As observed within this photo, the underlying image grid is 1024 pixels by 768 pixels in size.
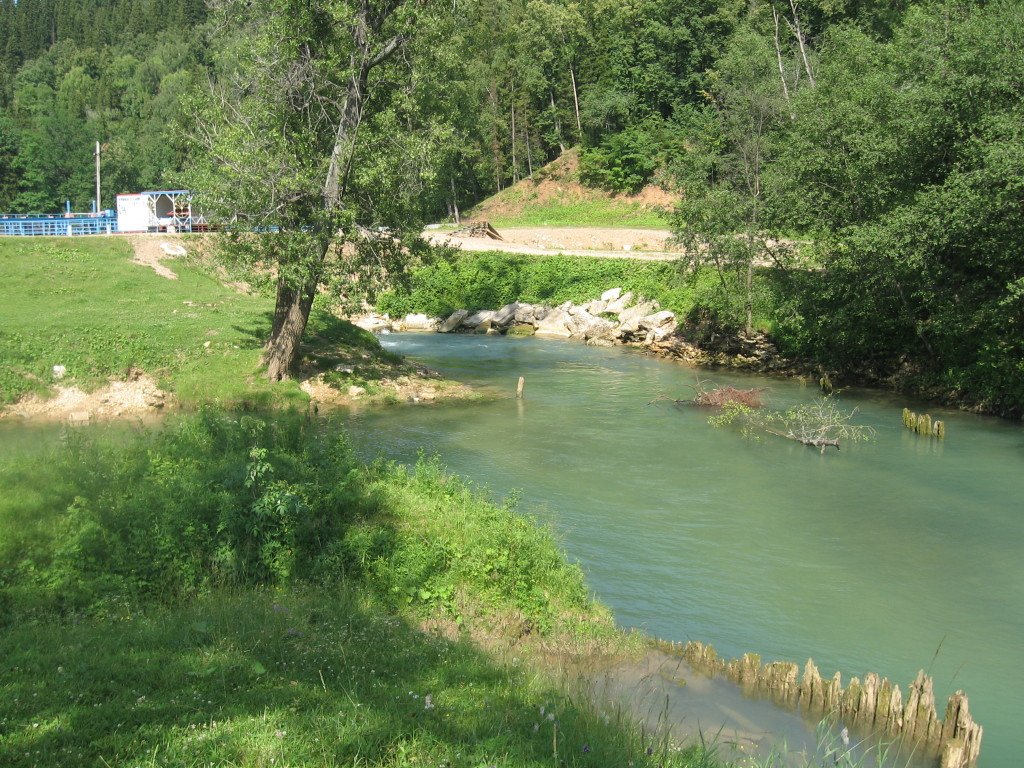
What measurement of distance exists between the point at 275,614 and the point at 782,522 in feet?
32.5

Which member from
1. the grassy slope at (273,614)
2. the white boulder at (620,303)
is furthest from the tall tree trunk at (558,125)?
the grassy slope at (273,614)

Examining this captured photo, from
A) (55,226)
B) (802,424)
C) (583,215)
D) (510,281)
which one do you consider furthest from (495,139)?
(802,424)

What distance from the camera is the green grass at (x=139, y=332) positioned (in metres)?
22.9

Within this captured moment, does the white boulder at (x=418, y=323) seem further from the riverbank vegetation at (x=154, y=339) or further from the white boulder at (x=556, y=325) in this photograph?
the riverbank vegetation at (x=154, y=339)

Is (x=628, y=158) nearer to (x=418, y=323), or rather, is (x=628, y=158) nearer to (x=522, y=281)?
(x=522, y=281)

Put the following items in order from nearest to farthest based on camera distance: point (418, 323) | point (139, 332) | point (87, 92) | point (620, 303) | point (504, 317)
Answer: point (139, 332) → point (620, 303) → point (504, 317) → point (418, 323) → point (87, 92)

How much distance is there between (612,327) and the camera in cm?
3862

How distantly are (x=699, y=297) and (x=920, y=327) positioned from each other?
10.8 meters

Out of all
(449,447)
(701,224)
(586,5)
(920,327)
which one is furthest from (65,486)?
(586,5)

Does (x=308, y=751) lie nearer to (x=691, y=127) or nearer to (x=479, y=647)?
(x=479, y=647)

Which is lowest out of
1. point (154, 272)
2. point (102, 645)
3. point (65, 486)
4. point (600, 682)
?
point (600, 682)

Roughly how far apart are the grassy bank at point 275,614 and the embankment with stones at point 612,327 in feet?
68.0

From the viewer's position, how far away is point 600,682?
9.45 meters

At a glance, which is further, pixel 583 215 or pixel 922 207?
pixel 583 215
